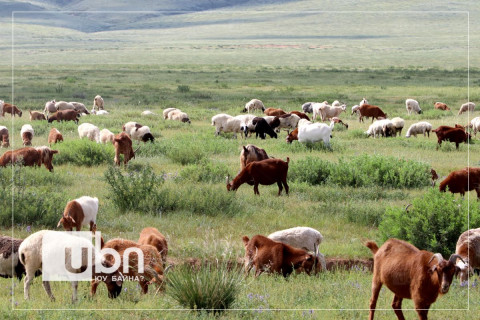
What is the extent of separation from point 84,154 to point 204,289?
24.2 feet

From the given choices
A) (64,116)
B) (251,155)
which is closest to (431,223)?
(251,155)

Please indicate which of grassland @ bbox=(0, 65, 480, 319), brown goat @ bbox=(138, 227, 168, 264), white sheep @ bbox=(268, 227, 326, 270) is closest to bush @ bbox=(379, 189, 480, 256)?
grassland @ bbox=(0, 65, 480, 319)

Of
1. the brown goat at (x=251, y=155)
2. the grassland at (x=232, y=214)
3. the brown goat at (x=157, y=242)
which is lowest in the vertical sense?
the grassland at (x=232, y=214)

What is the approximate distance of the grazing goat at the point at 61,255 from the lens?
5.67 metres

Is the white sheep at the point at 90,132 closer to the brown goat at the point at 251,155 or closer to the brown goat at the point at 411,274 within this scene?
the brown goat at the point at 251,155

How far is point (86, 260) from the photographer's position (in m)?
5.66

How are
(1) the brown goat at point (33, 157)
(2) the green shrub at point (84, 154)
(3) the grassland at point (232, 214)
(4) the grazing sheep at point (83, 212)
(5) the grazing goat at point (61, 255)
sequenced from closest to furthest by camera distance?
(5) the grazing goat at point (61, 255) → (3) the grassland at point (232, 214) → (4) the grazing sheep at point (83, 212) → (2) the green shrub at point (84, 154) → (1) the brown goat at point (33, 157)

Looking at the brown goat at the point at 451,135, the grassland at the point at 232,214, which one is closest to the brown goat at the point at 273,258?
the grassland at the point at 232,214

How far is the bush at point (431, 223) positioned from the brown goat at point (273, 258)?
1.08 metres

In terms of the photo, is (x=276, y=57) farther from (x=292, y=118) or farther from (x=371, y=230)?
(x=371, y=230)

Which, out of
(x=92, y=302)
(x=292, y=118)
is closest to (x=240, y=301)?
(x=92, y=302)

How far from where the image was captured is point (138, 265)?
6.04m

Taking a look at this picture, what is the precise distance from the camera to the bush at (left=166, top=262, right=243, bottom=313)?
5.72 metres

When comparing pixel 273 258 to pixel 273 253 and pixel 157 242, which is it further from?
pixel 157 242
